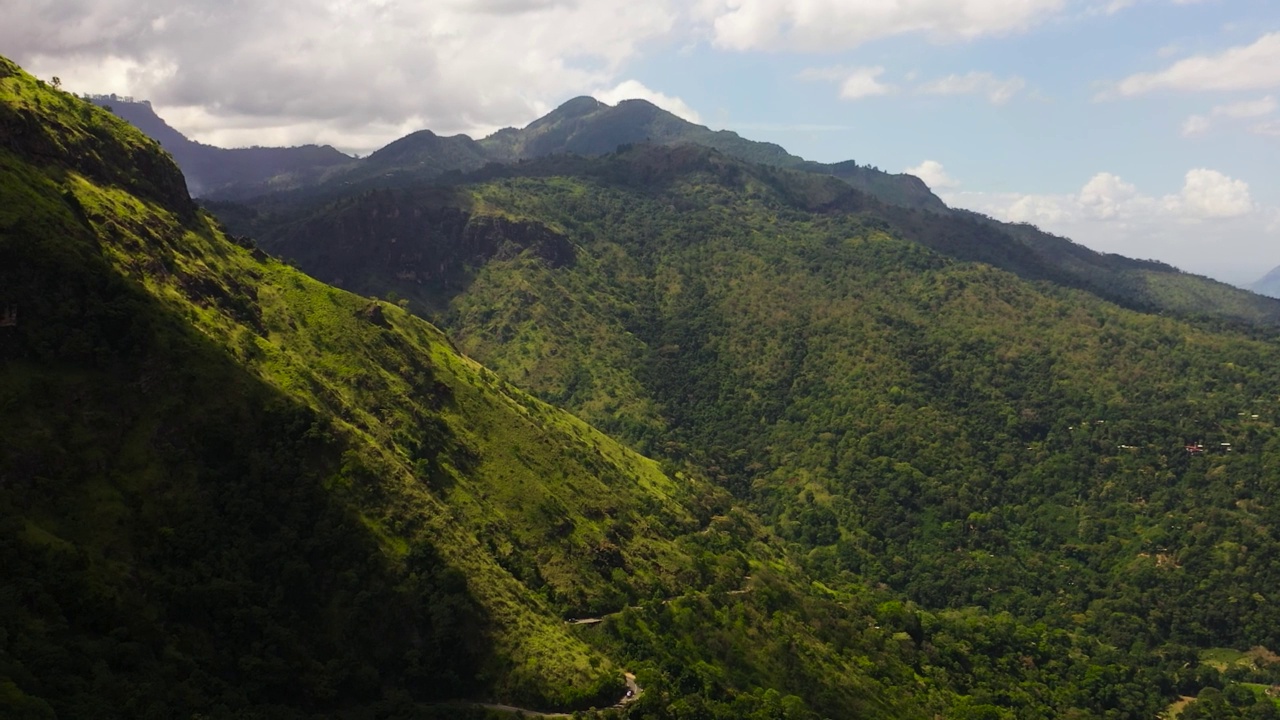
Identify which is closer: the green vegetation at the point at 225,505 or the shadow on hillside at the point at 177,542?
the shadow on hillside at the point at 177,542

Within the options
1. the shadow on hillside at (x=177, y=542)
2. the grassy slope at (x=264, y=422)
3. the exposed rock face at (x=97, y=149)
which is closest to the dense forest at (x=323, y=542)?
the shadow on hillside at (x=177, y=542)

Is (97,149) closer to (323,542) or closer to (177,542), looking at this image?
(177,542)

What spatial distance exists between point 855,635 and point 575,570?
55.8 meters

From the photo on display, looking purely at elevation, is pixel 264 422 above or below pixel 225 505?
above

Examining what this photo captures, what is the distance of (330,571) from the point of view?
98750mm

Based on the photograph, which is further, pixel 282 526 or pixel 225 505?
pixel 282 526

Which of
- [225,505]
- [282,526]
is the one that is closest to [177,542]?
[225,505]

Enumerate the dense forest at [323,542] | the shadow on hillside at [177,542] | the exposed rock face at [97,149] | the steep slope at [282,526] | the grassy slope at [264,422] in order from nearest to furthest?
the shadow on hillside at [177,542] → the steep slope at [282,526] → the dense forest at [323,542] → the grassy slope at [264,422] → the exposed rock face at [97,149]

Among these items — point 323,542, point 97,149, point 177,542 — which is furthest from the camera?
point 97,149

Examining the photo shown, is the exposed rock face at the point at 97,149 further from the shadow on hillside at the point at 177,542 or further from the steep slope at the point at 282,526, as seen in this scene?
the shadow on hillside at the point at 177,542

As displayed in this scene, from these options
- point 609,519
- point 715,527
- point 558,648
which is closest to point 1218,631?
point 715,527

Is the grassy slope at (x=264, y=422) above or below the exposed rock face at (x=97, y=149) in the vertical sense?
below

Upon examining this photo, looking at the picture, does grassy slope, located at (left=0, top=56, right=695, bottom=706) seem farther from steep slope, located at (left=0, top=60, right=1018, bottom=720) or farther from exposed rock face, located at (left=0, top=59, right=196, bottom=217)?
exposed rock face, located at (left=0, top=59, right=196, bottom=217)

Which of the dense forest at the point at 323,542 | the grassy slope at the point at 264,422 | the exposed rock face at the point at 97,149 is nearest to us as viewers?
the dense forest at the point at 323,542
